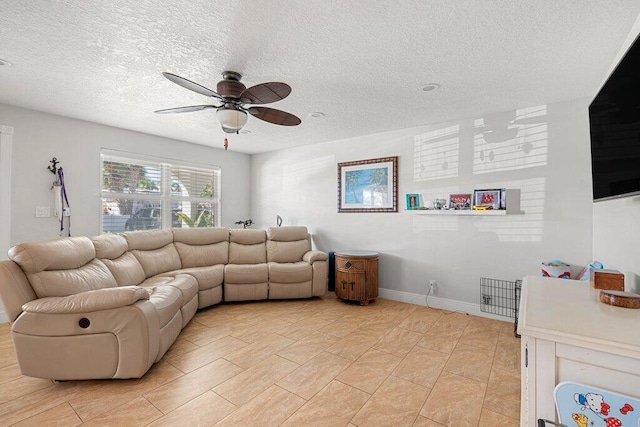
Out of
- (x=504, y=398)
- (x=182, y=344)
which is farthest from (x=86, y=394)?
(x=504, y=398)

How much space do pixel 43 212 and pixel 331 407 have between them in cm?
388

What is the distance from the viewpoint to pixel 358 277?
3.78 metres

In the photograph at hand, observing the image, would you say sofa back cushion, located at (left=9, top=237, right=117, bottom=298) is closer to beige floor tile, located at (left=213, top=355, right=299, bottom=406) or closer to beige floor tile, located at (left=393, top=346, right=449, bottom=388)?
beige floor tile, located at (left=213, top=355, right=299, bottom=406)

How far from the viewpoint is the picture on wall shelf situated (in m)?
4.06

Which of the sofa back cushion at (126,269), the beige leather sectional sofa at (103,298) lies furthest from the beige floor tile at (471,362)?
the sofa back cushion at (126,269)

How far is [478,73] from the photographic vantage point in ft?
7.80

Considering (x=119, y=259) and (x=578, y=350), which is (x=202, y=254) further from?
(x=578, y=350)

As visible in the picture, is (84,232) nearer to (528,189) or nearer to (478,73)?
(478,73)

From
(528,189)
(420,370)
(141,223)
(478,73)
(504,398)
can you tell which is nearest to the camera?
(504,398)

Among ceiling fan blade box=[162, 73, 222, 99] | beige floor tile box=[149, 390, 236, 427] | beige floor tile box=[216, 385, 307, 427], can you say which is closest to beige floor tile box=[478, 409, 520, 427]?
beige floor tile box=[216, 385, 307, 427]

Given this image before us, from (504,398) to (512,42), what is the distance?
2.33 meters

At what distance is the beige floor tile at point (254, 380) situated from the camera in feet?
6.28

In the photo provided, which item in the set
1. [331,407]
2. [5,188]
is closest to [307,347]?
[331,407]

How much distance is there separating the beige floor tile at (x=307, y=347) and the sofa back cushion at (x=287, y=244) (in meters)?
1.67
